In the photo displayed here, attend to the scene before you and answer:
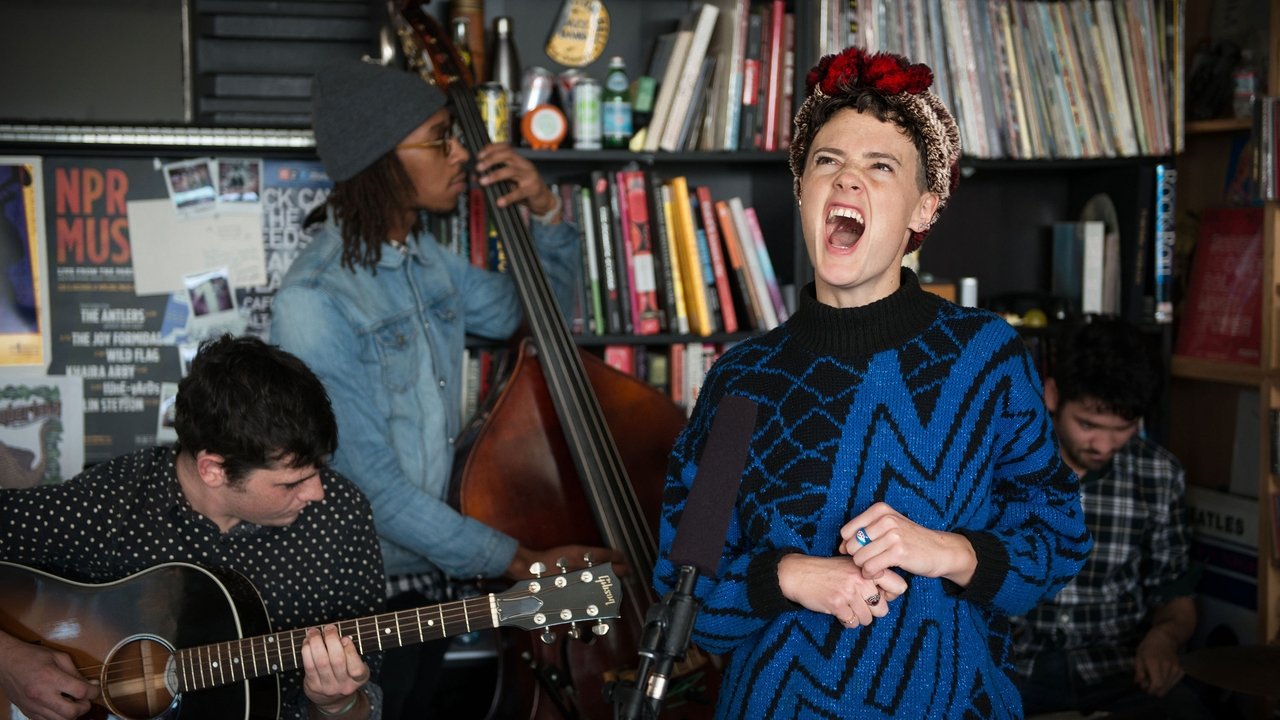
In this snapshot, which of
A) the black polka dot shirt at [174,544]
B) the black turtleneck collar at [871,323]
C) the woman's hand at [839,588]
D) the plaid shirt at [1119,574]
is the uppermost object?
the black turtleneck collar at [871,323]

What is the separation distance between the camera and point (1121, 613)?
2.37m

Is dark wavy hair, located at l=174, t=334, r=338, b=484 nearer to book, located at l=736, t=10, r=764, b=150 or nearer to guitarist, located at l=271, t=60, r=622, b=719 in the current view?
guitarist, located at l=271, t=60, r=622, b=719

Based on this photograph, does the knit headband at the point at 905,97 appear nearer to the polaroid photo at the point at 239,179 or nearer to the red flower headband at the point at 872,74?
the red flower headband at the point at 872,74

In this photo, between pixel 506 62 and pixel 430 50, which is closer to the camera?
pixel 430 50

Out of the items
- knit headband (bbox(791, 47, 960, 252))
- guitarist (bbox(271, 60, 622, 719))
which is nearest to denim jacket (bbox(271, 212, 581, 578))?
guitarist (bbox(271, 60, 622, 719))

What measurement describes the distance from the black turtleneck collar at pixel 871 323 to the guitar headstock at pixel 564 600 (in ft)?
1.29

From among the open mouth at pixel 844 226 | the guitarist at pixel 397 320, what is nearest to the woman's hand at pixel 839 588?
the open mouth at pixel 844 226

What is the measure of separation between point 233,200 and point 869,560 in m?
1.86

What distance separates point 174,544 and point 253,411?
0.28 m

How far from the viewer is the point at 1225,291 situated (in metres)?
2.75

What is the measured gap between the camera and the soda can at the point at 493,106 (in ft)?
8.16

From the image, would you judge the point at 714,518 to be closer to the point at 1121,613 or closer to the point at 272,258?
the point at 1121,613

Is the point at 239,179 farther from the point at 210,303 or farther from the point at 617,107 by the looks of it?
the point at 617,107

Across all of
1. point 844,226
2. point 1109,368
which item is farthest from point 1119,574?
point 844,226
